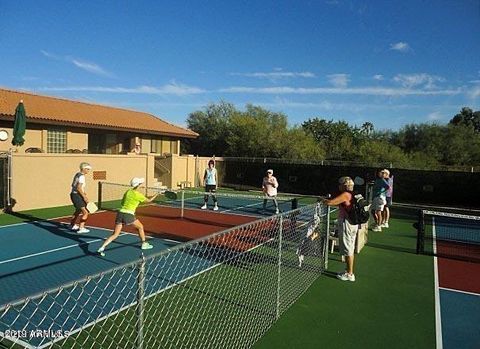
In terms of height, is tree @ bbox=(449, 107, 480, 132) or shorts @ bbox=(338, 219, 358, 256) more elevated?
tree @ bbox=(449, 107, 480, 132)

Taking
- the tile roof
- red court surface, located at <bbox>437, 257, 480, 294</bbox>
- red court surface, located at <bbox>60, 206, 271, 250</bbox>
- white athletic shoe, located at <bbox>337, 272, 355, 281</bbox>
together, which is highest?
the tile roof

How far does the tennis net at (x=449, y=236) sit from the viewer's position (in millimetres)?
10625

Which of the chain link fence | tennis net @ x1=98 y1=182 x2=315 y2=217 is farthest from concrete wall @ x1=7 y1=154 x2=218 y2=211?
the chain link fence

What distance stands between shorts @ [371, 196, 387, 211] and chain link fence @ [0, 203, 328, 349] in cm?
503

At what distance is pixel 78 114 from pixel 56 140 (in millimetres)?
2953

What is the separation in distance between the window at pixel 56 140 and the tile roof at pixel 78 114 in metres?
0.76

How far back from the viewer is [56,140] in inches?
885

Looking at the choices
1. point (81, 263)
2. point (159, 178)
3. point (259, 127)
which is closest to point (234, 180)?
point (159, 178)

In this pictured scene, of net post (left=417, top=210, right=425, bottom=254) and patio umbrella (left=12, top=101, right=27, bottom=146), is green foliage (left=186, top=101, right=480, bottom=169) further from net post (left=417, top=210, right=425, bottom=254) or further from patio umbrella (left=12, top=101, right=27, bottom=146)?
patio umbrella (left=12, top=101, right=27, bottom=146)

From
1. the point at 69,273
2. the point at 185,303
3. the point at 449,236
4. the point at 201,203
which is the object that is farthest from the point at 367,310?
the point at 201,203

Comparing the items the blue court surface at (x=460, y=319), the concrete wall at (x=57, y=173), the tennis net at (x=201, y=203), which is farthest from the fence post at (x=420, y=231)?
the concrete wall at (x=57, y=173)

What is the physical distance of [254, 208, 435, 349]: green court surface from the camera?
17.8 feet

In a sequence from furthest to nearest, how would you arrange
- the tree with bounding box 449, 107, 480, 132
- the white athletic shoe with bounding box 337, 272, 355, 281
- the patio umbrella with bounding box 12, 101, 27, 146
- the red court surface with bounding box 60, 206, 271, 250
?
the tree with bounding box 449, 107, 480, 132 < the patio umbrella with bounding box 12, 101, 27, 146 < the red court surface with bounding box 60, 206, 271, 250 < the white athletic shoe with bounding box 337, 272, 355, 281

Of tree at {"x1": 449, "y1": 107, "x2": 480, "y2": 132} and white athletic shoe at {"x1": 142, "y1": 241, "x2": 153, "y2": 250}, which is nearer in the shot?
white athletic shoe at {"x1": 142, "y1": 241, "x2": 153, "y2": 250}
